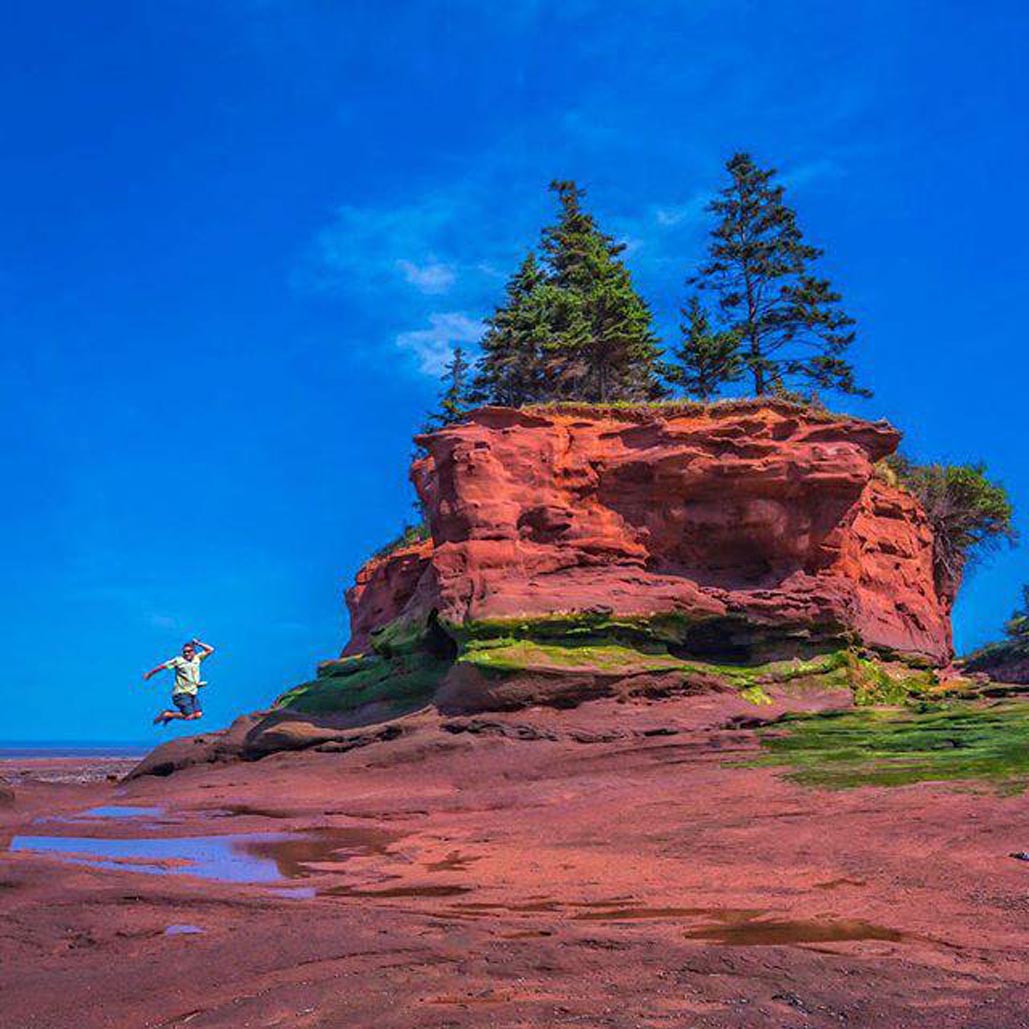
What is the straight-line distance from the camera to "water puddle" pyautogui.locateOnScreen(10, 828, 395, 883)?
9680 mm

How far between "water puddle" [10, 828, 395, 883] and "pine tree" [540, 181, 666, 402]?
25.7 m

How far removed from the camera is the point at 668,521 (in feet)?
75.5

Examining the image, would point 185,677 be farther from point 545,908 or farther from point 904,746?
point 545,908

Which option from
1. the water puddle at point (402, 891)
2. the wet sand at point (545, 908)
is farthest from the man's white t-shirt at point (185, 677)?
the water puddle at point (402, 891)

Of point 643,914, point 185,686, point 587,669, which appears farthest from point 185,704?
point 643,914

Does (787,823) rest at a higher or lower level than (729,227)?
lower

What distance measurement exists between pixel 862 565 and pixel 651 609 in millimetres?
7819

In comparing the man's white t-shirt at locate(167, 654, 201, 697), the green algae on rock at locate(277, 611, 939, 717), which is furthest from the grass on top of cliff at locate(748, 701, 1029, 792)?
the man's white t-shirt at locate(167, 654, 201, 697)

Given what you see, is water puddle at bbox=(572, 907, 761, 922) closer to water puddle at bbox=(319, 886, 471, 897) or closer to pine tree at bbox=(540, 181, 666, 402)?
water puddle at bbox=(319, 886, 471, 897)

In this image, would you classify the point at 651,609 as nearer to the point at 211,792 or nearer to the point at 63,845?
the point at 211,792

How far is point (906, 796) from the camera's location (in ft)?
38.0

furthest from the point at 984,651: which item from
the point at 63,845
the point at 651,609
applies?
the point at 63,845

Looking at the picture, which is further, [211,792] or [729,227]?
[729,227]

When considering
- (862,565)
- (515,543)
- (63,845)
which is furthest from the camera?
(862,565)
